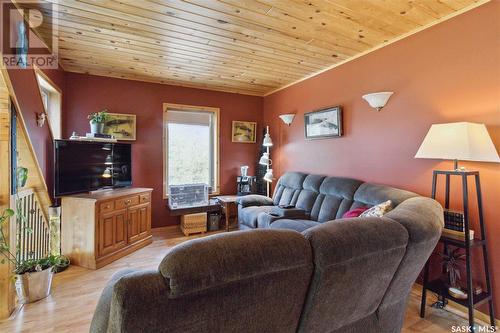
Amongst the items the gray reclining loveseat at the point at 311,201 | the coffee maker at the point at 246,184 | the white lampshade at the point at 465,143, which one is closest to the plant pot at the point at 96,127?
the gray reclining loveseat at the point at 311,201

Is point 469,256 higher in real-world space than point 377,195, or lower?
lower

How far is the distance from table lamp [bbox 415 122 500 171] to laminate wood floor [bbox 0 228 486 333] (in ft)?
4.26

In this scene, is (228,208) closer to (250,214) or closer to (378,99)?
(250,214)

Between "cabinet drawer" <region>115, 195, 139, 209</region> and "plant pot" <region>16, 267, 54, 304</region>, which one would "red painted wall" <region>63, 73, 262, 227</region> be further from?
"plant pot" <region>16, 267, 54, 304</region>

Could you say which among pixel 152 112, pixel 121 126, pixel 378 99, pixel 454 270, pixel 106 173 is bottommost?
pixel 454 270

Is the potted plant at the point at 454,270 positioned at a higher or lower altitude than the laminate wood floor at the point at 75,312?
higher

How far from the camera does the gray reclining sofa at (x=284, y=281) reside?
2.65 feet

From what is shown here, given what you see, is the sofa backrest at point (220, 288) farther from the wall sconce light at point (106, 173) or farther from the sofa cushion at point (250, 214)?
the wall sconce light at point (106, 173)

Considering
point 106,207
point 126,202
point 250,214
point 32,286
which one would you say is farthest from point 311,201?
point 32,286

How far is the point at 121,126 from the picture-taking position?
4.04 m

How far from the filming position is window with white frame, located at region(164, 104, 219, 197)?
4.46m

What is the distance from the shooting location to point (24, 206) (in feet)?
8.43

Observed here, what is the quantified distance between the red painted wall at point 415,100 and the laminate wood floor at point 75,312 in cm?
54

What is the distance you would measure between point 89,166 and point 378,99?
11.7 ft
